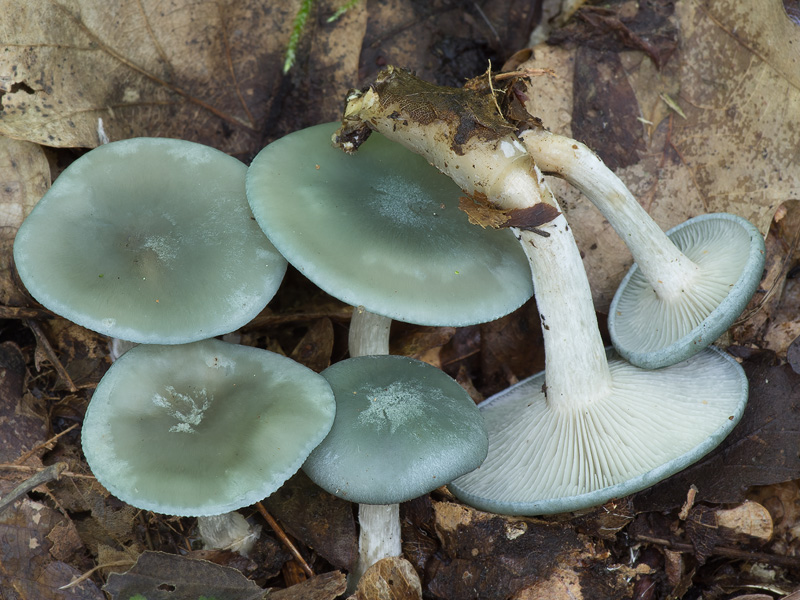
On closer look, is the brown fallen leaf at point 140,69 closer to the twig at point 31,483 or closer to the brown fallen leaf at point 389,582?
the twig at point 31,483

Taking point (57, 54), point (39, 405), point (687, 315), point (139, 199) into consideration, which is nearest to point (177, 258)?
point (139, 199)

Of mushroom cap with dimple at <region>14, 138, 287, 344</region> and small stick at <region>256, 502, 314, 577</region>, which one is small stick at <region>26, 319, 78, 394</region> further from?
small stick at <region>256, 502, 314, 577</region>

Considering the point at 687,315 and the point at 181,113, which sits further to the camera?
the point at 181,113

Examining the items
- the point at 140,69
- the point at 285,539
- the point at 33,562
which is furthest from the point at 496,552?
the point at 140,69

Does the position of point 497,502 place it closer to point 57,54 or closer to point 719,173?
point 719,173

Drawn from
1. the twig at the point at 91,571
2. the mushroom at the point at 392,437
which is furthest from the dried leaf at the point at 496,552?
the twig at the point at 91,571

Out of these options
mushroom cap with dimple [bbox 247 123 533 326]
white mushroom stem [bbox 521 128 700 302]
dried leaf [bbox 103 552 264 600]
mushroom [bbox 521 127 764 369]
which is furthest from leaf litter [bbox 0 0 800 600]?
mushroom cap with dimple [bbox 247 123 533 326]

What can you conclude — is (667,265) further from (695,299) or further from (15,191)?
(15,191)
